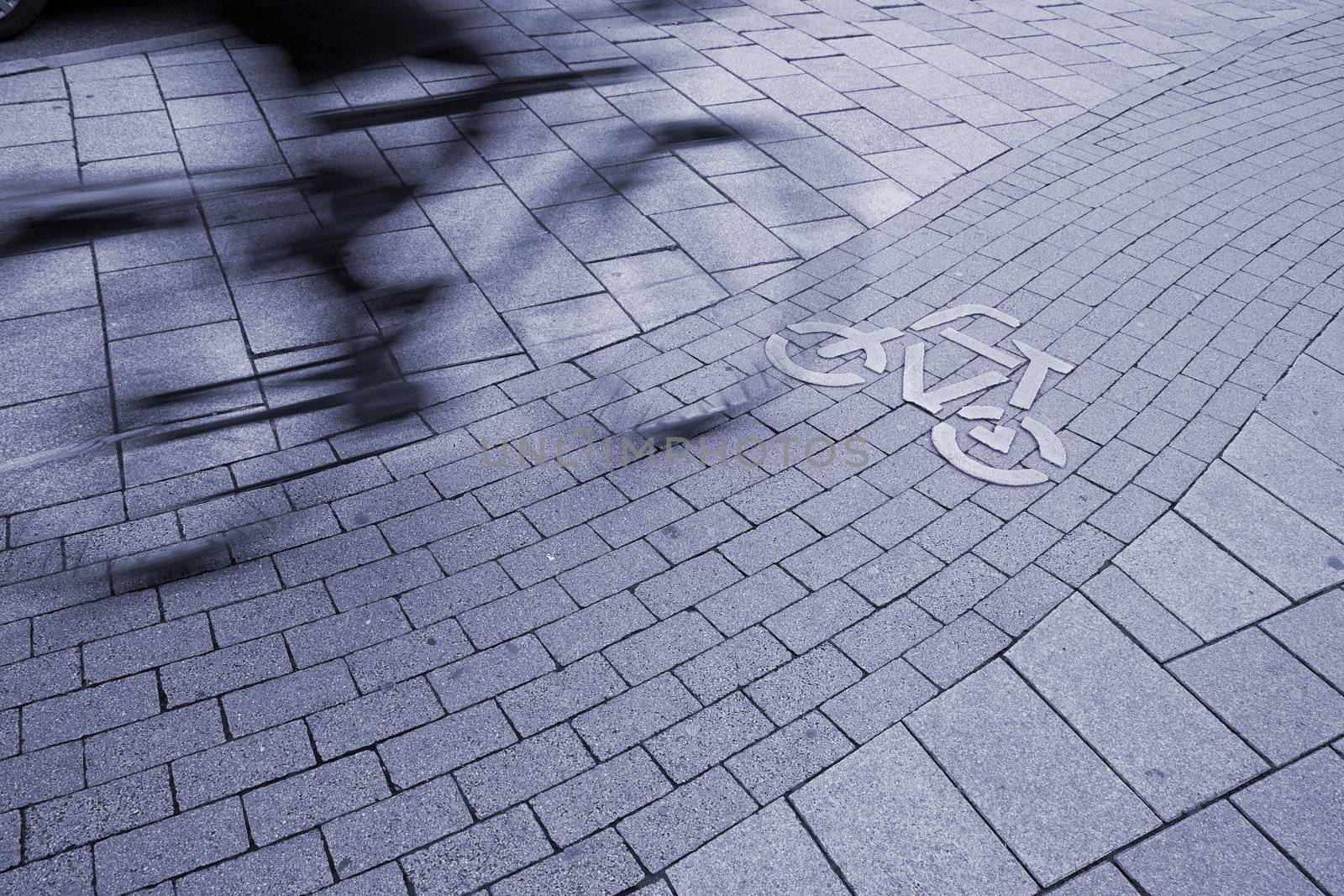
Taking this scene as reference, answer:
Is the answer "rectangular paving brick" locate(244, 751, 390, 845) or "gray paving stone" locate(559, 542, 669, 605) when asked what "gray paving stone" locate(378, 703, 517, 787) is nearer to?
"rectangular paving brick" locate(244, 751, 390, 845)

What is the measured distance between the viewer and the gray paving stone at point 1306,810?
118 inches

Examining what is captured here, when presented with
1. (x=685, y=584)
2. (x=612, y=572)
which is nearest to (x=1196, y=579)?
(x=685, y=584)

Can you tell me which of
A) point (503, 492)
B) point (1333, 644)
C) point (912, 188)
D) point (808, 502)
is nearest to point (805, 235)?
point (912, 188)

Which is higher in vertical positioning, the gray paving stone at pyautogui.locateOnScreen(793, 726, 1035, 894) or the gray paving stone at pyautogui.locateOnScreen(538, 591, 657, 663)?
the gray paving stone at pyautogui.locateOnScreen(538, 591, 657, 663)

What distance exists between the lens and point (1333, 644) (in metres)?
3.70

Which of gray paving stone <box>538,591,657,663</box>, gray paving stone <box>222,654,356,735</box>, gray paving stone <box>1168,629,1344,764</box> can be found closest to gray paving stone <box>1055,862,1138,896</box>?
gray paving stone <box>1168,629,1344,764</box>

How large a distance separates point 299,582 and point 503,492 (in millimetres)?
873

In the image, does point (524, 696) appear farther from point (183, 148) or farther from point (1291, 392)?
point (183, 148)

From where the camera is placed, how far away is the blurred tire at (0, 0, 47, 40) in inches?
294

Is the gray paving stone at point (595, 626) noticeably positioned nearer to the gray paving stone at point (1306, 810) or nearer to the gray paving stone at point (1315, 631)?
the gray paving stone at point (1306, 810)

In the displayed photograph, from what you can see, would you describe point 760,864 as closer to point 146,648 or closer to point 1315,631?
point 146,648

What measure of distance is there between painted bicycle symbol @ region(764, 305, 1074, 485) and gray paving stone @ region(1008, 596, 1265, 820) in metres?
0.90

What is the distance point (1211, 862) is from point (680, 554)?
200 cm

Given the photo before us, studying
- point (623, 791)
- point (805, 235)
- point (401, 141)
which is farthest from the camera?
point (401, 141)
